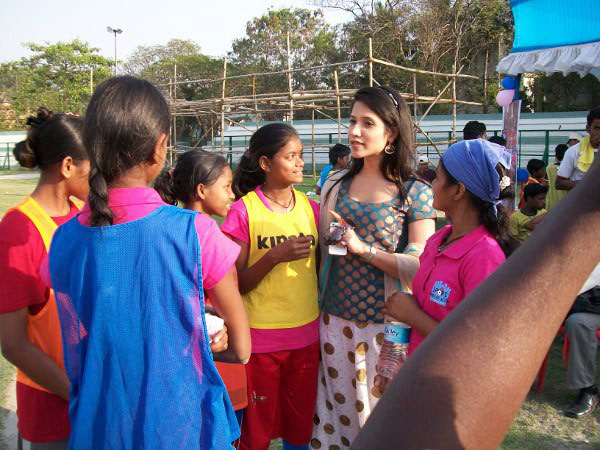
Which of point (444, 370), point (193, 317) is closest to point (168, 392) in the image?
point (193, 317)

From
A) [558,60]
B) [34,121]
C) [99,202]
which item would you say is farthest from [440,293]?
[558,60]

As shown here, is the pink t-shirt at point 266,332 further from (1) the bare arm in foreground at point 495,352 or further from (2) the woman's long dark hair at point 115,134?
(1) the bare arm in foreground at point 495,352

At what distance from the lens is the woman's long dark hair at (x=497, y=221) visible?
77.7 inches

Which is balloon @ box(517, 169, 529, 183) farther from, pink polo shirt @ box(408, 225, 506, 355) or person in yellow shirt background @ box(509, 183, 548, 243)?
pink polo shirt @ box(408, 225, 506, 355)

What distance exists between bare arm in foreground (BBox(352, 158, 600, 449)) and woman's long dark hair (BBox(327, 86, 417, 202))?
199 centimetres

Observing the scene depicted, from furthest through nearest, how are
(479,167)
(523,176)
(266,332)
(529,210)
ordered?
(523,176)
(529,210)
(266,332)
(479,167)

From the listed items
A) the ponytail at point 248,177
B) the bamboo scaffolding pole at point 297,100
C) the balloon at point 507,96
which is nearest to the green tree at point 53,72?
the bamboo scaffolding pole at point 297,100

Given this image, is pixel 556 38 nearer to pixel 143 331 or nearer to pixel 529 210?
pixel 529 210

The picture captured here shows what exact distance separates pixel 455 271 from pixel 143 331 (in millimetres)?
1100

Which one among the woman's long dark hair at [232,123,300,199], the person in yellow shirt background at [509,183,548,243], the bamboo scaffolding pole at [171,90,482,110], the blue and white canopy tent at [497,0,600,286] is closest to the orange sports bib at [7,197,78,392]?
the woman's long dark hair at [232,123,300,199]

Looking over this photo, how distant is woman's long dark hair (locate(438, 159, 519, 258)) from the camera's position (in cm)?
197

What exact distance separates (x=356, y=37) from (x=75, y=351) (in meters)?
30.8

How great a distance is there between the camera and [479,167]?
77.7 inches

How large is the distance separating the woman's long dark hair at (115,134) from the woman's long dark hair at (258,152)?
1.31 m
